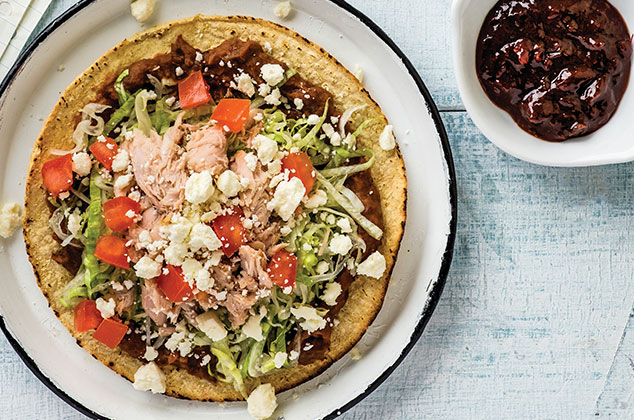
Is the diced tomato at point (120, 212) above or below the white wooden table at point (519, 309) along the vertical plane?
above

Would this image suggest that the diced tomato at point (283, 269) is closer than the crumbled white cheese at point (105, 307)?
Yes

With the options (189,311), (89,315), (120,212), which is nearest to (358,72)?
(120,212)

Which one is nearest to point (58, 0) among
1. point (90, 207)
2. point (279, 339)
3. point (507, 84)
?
point (90, 207)

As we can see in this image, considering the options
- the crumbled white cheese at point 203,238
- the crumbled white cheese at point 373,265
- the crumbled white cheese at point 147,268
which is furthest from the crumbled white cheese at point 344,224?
the crumbled white cheese at point 147,268

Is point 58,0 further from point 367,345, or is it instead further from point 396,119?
point 367,345

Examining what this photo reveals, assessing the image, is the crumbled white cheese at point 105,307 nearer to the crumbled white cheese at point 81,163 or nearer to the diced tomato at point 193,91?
the crumbled white cheese at point 81,163
